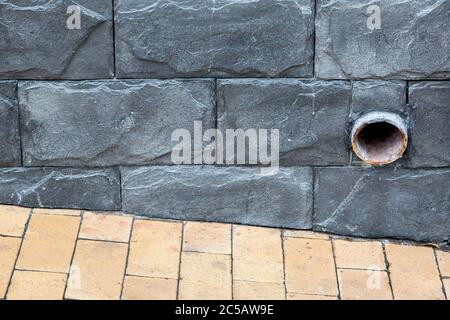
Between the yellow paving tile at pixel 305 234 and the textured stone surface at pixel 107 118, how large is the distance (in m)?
0.72

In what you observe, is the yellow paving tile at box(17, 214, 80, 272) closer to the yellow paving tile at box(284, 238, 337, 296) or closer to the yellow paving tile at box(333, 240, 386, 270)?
the yellow paving tile at box(284, 238, 337, 296)

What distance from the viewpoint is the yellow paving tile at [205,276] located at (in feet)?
10.6

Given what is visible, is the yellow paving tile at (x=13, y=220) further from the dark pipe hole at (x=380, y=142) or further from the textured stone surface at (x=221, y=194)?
the dark pipe hole at (x=380, y=142)

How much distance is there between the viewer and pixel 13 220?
11.6ft

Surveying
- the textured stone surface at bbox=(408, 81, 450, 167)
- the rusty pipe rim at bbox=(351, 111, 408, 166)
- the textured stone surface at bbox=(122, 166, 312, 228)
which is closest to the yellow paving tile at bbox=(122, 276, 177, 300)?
the textured stone surface at bbox=(122, 166, 312, 228)

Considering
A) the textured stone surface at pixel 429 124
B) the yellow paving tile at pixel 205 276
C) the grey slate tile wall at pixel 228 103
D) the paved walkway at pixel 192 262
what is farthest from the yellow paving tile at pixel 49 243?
the textured stone surface at pixel 429 124

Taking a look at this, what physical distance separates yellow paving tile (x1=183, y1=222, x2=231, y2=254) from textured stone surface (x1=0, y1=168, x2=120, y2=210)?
430 millimetres

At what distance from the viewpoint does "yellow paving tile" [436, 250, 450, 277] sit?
347 cm

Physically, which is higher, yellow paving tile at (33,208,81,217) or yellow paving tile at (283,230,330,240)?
yellow paving tile at (33,208,81,217)

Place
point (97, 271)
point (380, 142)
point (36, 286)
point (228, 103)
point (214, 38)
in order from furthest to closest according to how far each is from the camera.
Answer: point (380, 142) → point (228, 103) → point (214, 38) → point (97, 271) → point (36, 286)

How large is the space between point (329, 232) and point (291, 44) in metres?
1.04

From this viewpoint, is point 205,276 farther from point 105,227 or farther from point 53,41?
point 53,41

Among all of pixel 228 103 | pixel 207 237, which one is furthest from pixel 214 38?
pixel 207 237

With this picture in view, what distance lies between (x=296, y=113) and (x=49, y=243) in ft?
4.67
